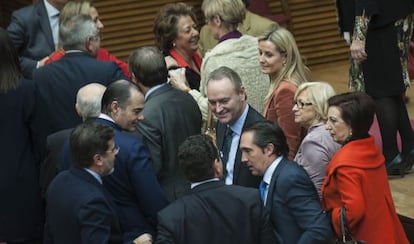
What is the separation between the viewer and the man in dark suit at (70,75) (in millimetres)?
6898

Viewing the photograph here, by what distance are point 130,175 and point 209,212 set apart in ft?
2.35

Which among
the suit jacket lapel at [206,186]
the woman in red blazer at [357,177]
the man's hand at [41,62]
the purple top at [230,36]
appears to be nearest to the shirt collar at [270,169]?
the woman in red blazer at [357,177]

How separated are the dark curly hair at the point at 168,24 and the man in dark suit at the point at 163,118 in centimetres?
102

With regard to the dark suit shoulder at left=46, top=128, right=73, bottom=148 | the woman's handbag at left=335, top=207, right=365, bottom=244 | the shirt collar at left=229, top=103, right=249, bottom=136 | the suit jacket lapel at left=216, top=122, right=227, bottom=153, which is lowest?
the woman's handbag at left=335, top=207, right=365, bottom=244

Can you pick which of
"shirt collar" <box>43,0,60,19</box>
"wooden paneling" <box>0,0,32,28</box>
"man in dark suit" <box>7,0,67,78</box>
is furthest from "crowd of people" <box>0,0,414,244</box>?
"wooden paneling" <box>0,0,32,28</box>

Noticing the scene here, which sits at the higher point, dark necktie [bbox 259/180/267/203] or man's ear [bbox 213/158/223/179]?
man's ear [bbox 213/158/223/179]

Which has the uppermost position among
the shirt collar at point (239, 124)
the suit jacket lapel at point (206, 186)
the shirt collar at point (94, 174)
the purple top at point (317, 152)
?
the shirt collar at point (94, 174)

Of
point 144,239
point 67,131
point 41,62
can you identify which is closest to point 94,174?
point 144,239

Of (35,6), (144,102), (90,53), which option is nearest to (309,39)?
(35,6)

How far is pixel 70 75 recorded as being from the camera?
6.91 meters

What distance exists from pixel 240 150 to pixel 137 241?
76 centimetres

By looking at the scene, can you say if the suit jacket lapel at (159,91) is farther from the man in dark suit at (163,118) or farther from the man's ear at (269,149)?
the man's ear at (269,149)

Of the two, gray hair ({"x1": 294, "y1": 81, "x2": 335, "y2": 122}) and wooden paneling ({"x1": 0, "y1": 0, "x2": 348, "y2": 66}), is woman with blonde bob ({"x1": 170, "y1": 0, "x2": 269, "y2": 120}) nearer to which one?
gray hair ({"x1": 294, "y1": 81, "x2": 335, "y2": 122})

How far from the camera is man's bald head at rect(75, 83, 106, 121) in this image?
20.3ft
